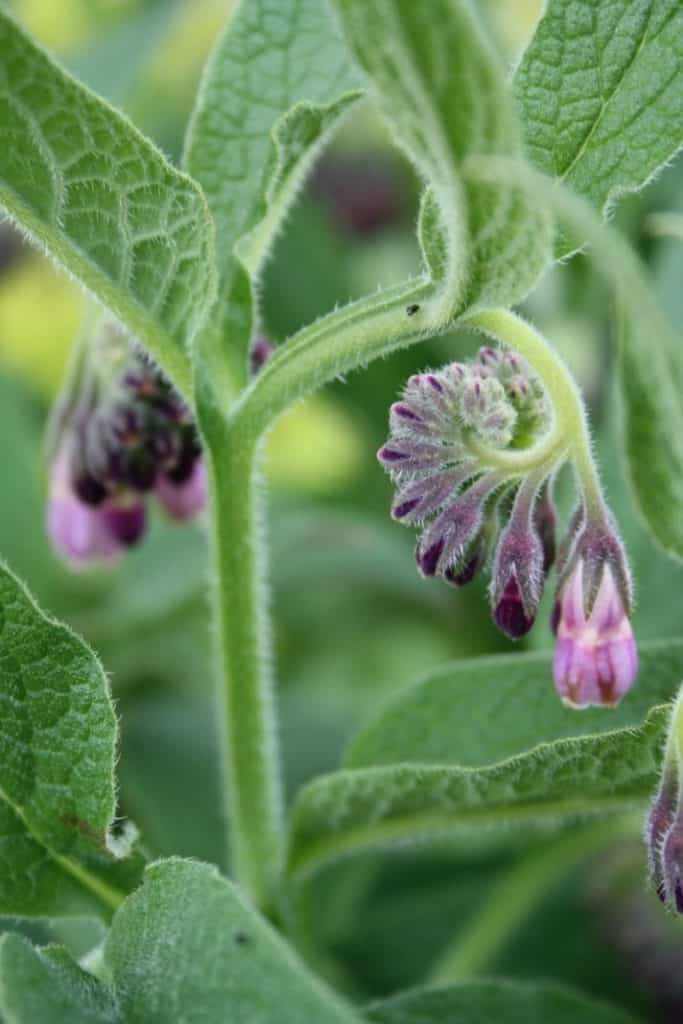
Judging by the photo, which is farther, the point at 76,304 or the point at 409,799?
the point at 76,304

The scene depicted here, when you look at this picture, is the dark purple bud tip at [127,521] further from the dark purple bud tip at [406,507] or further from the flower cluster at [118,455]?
the dark purple bud tip at [406,507]

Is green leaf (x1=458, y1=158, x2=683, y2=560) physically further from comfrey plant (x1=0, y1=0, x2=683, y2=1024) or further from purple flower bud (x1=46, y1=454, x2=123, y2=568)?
purple flower bud (x1=46, y1=454, x2=123, y2=568)

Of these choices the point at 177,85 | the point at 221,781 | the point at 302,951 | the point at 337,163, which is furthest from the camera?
the point at 337,163

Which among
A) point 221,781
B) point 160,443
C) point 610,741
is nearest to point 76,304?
point 221,781

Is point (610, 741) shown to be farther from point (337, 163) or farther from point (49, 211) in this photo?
point (337, 163)

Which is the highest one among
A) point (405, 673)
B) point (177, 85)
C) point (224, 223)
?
point (177, 85)

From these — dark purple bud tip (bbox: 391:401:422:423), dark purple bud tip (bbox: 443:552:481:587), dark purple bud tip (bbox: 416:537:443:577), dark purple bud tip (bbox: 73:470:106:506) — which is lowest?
dark purple bud tip (bbox: 443:552:481:587)

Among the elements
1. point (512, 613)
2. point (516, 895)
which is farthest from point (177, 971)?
point (516, 895)

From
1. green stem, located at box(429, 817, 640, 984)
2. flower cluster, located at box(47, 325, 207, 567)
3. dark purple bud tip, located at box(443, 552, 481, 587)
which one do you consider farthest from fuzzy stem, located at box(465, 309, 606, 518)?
green stem, located at box(429, 817, 640, 984)
